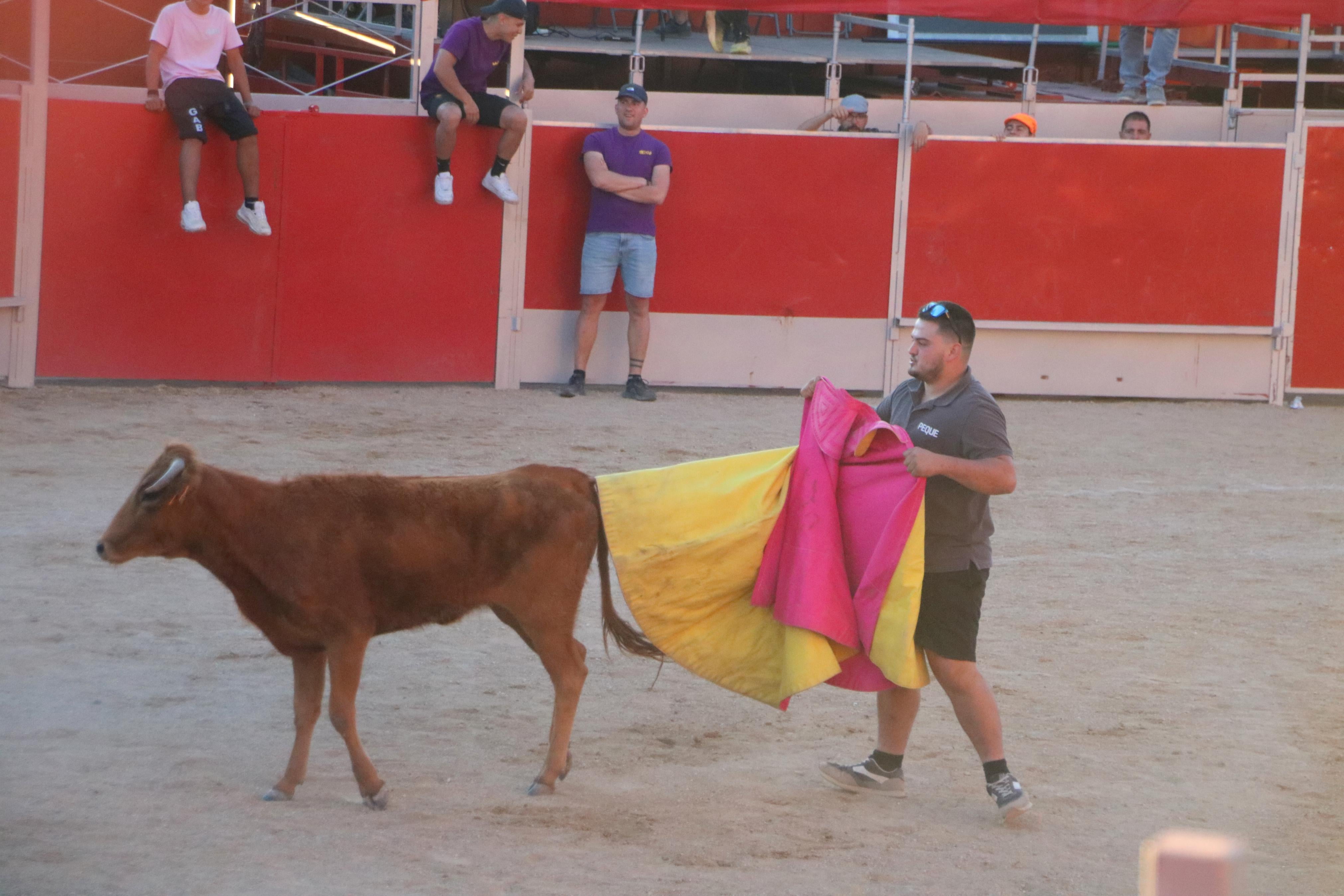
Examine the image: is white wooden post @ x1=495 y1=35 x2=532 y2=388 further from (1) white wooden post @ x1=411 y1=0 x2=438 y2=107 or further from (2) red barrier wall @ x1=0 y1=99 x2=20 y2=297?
(2) red barrier wall @ x1=0 y1=99 x2=20 y2=297

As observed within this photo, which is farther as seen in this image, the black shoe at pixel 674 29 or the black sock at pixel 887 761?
the black shoe at pixel 674 29

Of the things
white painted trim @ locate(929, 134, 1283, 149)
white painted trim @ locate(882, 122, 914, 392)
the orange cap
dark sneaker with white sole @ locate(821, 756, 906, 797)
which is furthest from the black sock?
the orange cap

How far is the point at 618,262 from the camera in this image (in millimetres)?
11117

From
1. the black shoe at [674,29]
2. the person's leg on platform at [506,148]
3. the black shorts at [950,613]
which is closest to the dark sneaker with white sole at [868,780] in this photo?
the black shorts at [950,613]

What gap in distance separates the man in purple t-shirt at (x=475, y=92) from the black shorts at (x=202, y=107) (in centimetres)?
124

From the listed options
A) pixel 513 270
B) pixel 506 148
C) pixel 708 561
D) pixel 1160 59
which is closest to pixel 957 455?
pixel 708 561

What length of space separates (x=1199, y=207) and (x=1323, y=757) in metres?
7.57

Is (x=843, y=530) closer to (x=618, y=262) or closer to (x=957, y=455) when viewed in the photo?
(x=957, y=455)

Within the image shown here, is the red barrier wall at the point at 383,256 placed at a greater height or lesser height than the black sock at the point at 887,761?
greater

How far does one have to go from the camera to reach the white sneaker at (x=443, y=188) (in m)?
10.6

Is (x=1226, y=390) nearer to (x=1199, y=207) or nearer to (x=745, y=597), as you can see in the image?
(x=1199, y=207)

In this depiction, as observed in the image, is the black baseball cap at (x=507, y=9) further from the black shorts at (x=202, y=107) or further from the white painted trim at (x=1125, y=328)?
the white painted trim at (x=1125, y=328)

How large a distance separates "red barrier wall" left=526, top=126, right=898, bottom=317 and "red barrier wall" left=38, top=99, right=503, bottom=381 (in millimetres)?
567

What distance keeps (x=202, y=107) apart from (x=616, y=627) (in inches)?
249
